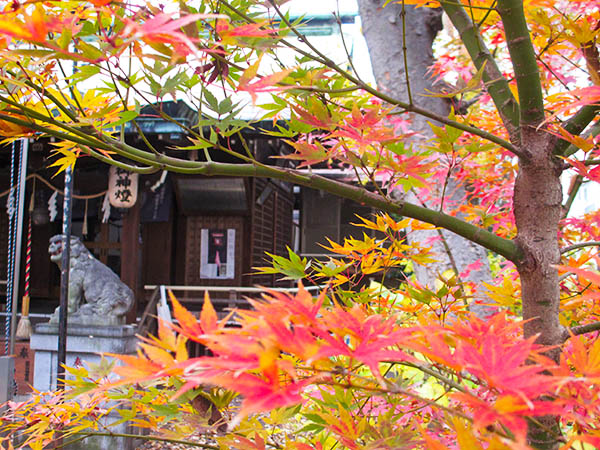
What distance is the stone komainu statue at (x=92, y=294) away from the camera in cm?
599

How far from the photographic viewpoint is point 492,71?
1257mm

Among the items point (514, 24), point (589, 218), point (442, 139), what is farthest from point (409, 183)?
point (589, 218)

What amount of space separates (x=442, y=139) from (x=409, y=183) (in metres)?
0.17

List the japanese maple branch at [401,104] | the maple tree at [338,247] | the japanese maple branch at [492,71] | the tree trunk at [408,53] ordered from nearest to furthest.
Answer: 1. the maple tree at [338,247]
2. the japanese maple branch at [401,104]
3. the japanese maple branch at [492,71]
4. the tree trunk at [408,53]

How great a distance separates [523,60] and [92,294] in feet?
19.8

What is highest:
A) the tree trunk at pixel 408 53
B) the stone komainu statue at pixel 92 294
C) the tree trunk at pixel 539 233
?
the tree trunk at pixel 408 53

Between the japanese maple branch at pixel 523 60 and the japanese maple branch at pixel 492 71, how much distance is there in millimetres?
82

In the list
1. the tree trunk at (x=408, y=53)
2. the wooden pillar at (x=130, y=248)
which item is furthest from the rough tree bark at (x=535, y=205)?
the wooden pillar at (x=130, y=248)

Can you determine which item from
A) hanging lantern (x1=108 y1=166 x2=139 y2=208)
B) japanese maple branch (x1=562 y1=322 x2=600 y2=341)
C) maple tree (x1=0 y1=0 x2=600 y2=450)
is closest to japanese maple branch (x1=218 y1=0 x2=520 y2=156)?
maple tree (x1=0 y1=0 x2=600 y2=450)

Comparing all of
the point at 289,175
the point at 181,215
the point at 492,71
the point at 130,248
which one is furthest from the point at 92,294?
the point at 492,71

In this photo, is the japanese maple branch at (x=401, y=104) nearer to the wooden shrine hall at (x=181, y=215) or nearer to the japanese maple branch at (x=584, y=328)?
the japanese maple branch at (x=584, y=328)

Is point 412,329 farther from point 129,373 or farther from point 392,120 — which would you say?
point 392,120

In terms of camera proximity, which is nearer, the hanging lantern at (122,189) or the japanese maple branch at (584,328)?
the japanese maple branch at (584,328)

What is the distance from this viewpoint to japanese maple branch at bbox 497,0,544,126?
107 centimetres
